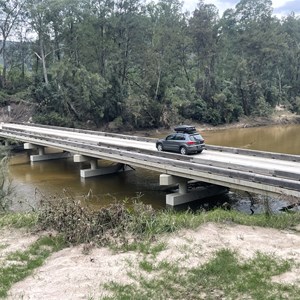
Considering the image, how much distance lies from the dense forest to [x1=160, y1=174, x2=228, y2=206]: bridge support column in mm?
35020

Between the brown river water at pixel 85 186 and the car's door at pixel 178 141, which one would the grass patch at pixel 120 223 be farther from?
the car's door at pixel 178 141

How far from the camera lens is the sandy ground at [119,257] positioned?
24.7 ft

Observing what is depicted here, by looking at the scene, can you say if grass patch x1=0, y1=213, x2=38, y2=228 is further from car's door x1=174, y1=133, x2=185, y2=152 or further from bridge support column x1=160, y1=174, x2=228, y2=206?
car's door x1=174, y1=133, x2=185, y2=152

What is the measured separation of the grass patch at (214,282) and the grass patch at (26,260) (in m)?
2.26

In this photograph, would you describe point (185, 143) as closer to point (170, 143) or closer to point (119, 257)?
point (170, 143)

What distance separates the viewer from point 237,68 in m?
69.1

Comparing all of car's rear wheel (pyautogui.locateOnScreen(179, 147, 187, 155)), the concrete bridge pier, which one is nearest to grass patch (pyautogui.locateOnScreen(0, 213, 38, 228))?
car's rear wheel (pyautogui.locateOnScreen(179, 147, 187, 155))

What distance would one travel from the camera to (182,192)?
19734 mm

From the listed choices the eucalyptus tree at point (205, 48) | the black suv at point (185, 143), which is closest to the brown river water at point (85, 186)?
the black suv at point (185, 143)

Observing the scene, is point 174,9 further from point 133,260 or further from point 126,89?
point 133,260

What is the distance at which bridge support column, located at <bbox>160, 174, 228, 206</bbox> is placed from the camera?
63.4 feet

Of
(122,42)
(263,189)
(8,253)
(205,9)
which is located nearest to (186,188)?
(263,189)

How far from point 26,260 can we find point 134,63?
56.9 meters

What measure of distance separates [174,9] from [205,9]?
1305cm
